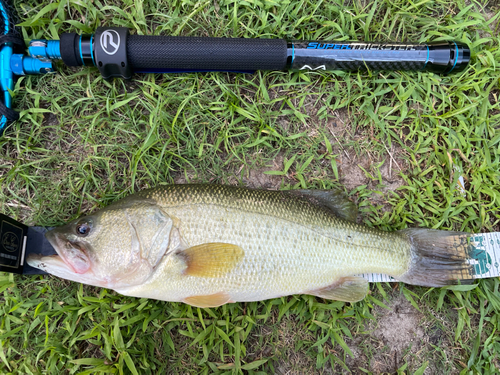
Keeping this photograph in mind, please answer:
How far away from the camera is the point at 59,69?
2.76 metres

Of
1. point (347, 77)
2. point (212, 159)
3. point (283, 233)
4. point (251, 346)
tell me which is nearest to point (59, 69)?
point (212, 159)

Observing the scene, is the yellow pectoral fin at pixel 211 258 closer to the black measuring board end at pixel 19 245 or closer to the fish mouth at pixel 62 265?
the fish mouth at pixel 62 265

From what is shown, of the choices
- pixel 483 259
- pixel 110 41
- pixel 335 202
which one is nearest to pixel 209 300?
pixel 335 202

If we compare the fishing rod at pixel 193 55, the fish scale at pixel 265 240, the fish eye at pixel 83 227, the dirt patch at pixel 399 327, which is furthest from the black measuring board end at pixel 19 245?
the dirt patch at pixel 399 327

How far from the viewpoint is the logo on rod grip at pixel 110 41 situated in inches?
97.9

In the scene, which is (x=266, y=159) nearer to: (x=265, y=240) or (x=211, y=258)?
(x=265, y=240)

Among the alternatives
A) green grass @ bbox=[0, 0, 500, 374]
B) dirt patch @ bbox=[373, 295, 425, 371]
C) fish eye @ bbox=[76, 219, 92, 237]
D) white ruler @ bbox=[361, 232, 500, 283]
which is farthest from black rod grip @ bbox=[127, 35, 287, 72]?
dirt patch @ bbox=[373, 295, 425, 371]

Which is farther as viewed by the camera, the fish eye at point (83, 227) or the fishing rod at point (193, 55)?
the fishing rod at point (193, 55)

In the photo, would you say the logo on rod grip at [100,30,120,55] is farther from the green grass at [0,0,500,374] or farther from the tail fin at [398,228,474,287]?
the tail fin at [398,228,474,287]

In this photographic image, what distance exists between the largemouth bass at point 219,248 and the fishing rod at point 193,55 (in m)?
1.12

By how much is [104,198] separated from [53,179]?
525mm

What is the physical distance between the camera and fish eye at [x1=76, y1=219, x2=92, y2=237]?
7.15ft

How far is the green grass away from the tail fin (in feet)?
0.69

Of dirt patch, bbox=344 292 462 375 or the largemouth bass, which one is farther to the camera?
dirt patch, bbox=344 292 462 375
